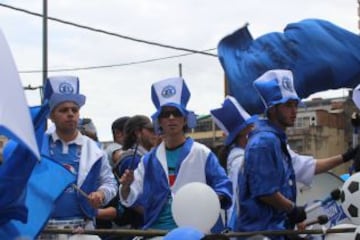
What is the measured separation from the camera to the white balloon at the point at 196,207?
3.88 m

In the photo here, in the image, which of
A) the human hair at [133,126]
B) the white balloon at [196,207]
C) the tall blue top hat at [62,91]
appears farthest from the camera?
the human hair at [133,126]

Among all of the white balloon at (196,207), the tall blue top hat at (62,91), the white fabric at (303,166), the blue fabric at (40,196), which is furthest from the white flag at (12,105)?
the white fabric at (303,166)

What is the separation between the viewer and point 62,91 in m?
4.87

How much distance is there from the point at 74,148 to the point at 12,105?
3264 millimetres

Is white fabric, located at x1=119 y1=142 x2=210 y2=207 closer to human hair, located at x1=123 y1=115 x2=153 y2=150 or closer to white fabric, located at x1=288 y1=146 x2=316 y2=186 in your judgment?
white fabric, located at x1=288 y1=146 x2=316 y2=186

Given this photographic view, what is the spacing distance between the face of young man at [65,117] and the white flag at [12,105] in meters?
3.09

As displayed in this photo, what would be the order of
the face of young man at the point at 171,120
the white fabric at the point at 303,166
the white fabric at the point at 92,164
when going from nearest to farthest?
the face of young man at the point at 171,120 → the white fabric at the point at 92,164 → the white fabric at the point at 303,166

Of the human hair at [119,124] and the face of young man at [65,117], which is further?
the human hair at [119,124]

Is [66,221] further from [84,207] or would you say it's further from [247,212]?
[247,212]

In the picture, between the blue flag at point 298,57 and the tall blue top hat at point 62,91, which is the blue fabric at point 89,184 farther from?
the blue flag at point 298,57

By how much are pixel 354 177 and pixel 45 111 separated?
247 centimetres

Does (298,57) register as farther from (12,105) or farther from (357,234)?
(12,105)

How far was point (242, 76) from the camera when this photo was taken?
23.4 ft

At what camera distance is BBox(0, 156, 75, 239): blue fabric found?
2221 millimetres
